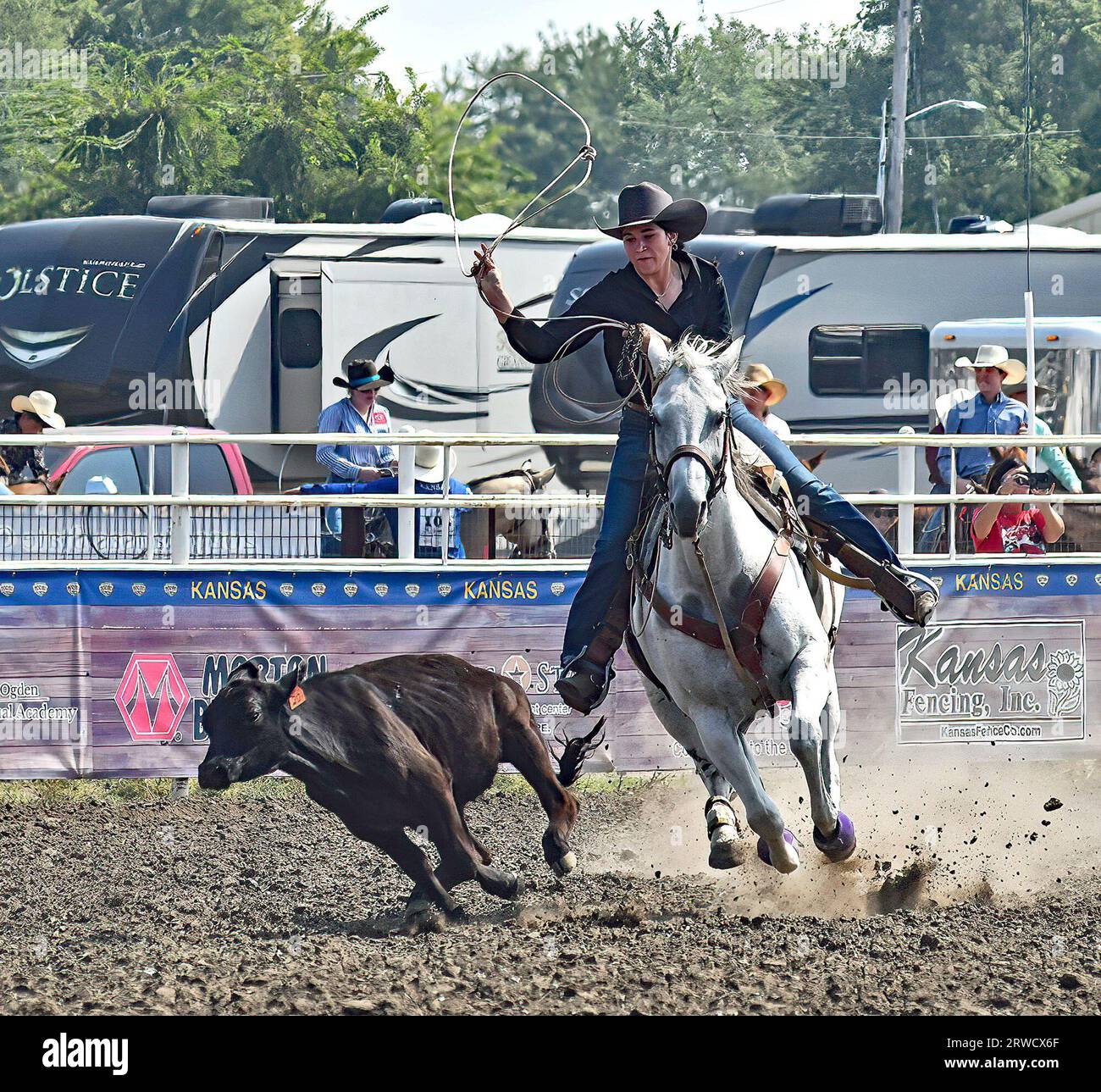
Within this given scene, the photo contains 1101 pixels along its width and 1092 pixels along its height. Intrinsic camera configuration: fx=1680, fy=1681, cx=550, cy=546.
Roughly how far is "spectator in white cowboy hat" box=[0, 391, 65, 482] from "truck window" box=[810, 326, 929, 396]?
24.9ft

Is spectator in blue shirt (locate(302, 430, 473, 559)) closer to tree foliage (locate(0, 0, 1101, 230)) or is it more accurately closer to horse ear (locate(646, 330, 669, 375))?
horse ear (locate(646, 330, 669, 375))

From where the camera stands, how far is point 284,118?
113ft

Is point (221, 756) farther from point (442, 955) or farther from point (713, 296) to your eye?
point (713, 296)

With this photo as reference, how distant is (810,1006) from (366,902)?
2648 mm

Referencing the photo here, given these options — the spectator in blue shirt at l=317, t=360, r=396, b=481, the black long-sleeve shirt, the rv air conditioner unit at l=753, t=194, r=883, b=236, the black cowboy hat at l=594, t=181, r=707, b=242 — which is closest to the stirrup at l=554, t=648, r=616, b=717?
the black long-sleeve shirt

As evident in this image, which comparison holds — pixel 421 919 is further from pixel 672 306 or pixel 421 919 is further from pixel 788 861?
pixel 672 306

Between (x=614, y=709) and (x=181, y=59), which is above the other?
(x=181, y=59)

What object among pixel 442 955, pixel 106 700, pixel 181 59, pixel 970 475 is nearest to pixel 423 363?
pixel 970 475

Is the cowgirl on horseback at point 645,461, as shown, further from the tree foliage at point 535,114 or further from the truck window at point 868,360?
the tree foliage at point 535,114

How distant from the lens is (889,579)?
704 centimetres

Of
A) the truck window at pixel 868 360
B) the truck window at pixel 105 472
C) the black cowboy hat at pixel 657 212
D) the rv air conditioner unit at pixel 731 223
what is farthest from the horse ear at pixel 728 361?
the rv air conditioner unit at pixel 731 223

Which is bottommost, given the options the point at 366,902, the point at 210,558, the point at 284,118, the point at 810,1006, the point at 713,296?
the point at 366,902

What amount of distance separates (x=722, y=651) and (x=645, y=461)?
0.97 metres

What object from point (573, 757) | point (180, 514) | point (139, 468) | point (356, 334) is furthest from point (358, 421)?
point (356, 334)
